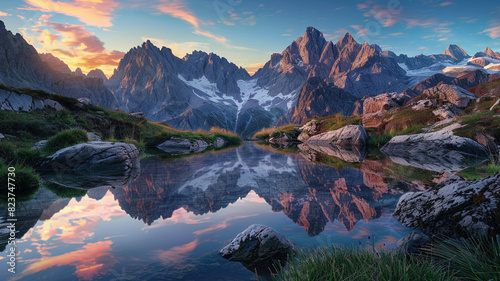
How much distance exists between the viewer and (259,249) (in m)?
3.37

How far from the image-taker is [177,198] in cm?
623

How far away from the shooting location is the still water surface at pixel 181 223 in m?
3.07

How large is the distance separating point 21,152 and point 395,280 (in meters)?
13.1

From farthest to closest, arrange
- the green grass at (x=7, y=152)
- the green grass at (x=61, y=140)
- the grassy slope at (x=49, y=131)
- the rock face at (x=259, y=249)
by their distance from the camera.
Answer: the green grass at (x=61, y=140) → the green grass at (x=7, y=152) → the grassy slope at (x=49, y=131) → the rock face at (x=259, y=249)

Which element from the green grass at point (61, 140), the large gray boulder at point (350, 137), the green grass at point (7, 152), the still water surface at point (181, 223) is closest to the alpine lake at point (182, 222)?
the still water surface at point (181, 223)

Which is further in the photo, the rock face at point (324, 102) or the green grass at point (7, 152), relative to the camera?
the rock face at point (324, 102)

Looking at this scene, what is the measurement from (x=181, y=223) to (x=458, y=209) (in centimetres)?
425

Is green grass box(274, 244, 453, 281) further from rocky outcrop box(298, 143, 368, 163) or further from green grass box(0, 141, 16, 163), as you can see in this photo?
green grass box(0, 141, 16, 163)

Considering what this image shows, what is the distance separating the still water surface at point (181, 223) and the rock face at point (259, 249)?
155mm

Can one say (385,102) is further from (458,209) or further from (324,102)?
(324,102)

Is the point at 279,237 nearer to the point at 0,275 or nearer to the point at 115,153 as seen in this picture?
the point at 0,275

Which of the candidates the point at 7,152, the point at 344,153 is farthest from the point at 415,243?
the point at 344,153

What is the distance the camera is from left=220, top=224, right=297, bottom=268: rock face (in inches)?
127

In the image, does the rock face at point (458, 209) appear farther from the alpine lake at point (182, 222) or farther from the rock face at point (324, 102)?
A: the rock face at point (324, 102)
